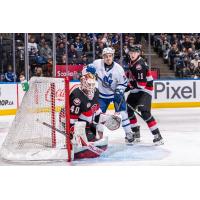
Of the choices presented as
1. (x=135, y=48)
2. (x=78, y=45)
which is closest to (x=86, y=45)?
(x=78, y=45)

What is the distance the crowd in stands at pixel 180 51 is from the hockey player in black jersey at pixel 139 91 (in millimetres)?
509

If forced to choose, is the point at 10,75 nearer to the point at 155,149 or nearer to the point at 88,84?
the point at 88,84

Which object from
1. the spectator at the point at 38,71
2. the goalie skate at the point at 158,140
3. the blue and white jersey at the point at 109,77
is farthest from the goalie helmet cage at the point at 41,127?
the goalie skate at the point at 158,140

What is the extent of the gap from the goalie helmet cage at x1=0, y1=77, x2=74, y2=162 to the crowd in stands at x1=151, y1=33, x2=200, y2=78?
130 cm

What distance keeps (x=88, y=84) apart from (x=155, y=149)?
Result: 0.82m

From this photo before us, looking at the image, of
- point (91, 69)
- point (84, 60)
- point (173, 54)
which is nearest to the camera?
point (91, 69)

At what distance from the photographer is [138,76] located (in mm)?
4750

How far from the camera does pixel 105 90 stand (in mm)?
4609

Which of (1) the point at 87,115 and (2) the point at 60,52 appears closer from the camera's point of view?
(1) the point at 87,115

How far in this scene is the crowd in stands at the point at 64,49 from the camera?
16.1 ft

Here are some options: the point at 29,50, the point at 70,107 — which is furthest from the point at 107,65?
the point at 29,50

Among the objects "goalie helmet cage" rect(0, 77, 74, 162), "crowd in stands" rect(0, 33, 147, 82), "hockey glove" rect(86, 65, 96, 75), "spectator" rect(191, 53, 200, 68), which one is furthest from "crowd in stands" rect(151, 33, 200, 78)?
"goalie helmet cage" rect(0, 77, 74, 162)

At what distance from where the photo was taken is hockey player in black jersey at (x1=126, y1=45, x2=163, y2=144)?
4.74 m
